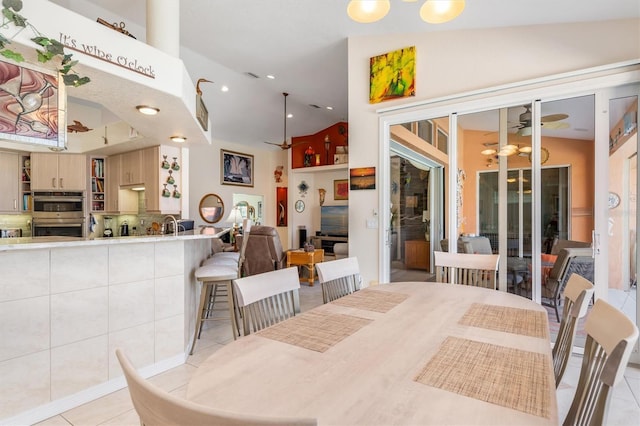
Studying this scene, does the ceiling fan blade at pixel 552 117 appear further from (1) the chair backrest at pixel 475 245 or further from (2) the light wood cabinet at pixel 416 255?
(2) the light wood cabinet at pixel 416 255

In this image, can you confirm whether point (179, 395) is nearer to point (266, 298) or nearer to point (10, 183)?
point (266, 298)

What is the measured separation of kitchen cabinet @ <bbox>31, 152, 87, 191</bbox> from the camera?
17.2 feet

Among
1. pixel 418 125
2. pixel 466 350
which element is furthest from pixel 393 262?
pixel 466 350

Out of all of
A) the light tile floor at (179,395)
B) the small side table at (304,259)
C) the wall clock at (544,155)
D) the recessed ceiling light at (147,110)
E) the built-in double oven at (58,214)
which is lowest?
the light tile floor at (179,395)

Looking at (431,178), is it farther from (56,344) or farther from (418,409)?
(56,344)

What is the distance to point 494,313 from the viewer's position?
1554 mm

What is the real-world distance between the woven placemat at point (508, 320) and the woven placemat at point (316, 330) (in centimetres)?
49

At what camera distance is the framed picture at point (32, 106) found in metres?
1.92

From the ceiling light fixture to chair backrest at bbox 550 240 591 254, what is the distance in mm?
2371

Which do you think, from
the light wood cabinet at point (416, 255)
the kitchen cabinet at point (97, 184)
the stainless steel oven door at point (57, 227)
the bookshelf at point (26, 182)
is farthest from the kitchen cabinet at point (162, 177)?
the light wood cabinet at point (416, 255)

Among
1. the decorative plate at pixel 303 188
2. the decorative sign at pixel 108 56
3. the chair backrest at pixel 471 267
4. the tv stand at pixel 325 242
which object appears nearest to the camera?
the decorative sign at pixel 108 56

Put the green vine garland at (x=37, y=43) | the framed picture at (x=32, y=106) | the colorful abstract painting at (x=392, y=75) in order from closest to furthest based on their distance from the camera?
the green vine garland at (x=37, y=43) → the framed picture at (x=32, y=106) → the colorful abstract painting at (x=392, y=75)

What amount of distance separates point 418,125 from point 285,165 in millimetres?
6120

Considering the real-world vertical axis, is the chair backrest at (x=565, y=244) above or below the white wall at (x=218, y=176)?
below
